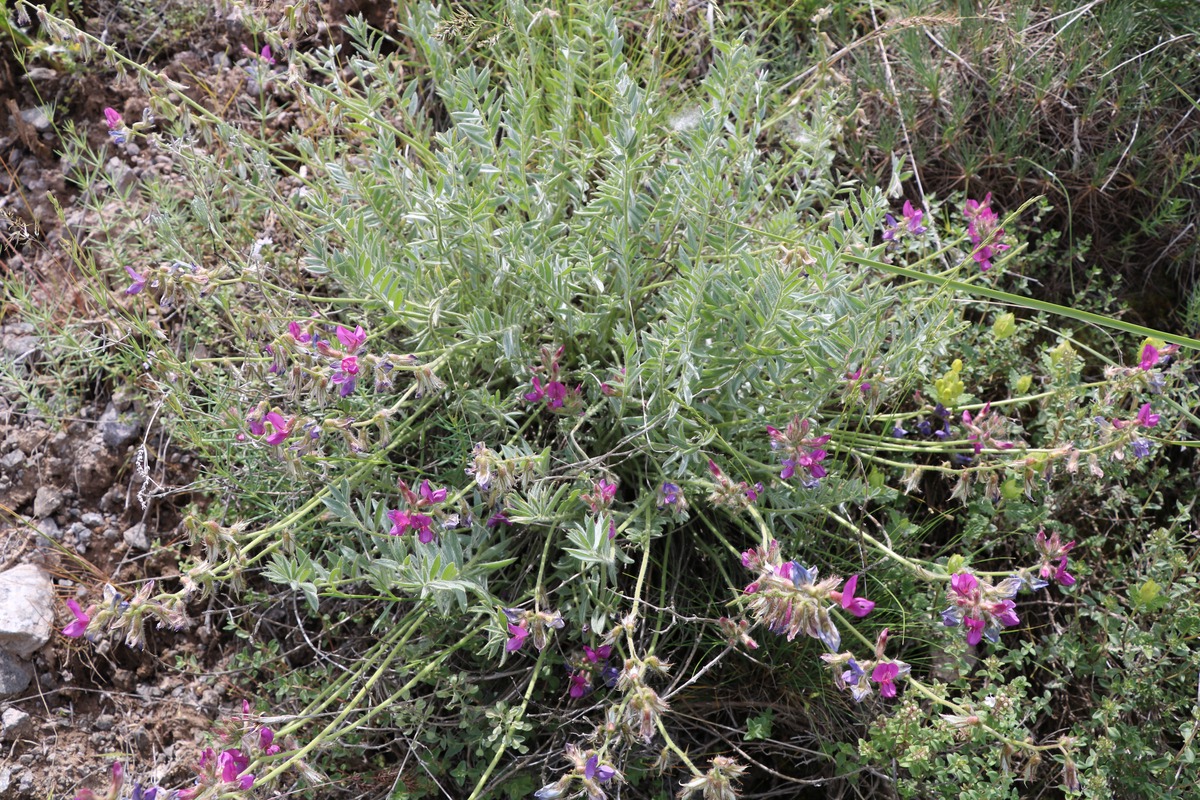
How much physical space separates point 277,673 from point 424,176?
4.41 feet

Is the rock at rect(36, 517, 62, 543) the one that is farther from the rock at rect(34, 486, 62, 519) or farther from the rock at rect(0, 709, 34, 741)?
the rock at rect(0, 709, 34, 741)

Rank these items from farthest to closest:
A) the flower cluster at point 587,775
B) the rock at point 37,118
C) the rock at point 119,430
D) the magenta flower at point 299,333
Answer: the rock at point 37,118 < the rock at point 119,430 < the magenta flower at point 299,333 < the flower cluster at point 587,775

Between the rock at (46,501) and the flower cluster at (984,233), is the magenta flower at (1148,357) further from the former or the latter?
the rock at (46,501)

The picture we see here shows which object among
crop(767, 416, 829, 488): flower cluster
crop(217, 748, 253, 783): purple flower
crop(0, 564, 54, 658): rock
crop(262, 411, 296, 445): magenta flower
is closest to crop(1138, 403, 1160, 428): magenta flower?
crop(767, 416, 829, 488): flower cluster

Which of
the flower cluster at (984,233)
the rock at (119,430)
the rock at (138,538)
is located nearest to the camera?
the flower cluster at (984,233)

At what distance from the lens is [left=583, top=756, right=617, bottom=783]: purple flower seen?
169 centimetres

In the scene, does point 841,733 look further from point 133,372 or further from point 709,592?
point 133,372

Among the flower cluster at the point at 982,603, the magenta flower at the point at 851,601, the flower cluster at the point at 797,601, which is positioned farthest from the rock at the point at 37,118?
the flower cluster at the point at 982,603

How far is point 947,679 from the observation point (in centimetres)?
246

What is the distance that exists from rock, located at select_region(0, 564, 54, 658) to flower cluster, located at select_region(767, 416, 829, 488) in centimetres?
204

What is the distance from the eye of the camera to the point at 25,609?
254 cm

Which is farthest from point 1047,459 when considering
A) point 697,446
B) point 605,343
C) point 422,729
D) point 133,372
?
point 133,372

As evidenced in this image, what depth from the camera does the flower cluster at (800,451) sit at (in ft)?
6.52

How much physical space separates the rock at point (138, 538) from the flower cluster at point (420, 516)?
121cm
